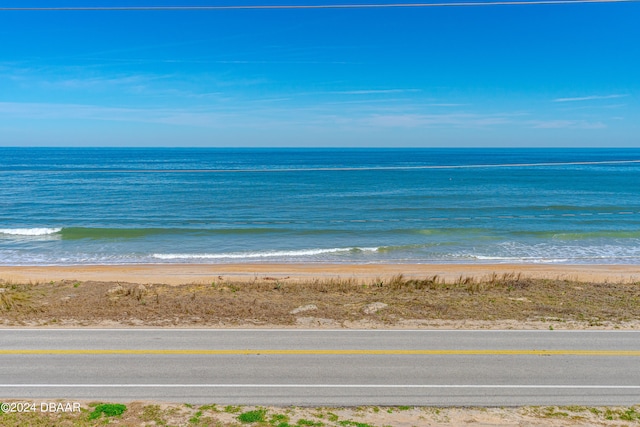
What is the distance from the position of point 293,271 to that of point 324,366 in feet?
53.8

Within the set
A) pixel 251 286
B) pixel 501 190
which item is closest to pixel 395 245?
pixel 251 286

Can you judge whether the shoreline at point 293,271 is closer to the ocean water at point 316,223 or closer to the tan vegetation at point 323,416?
the ocean water at point 316,223

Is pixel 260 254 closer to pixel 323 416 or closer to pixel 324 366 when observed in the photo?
pixel 324 366

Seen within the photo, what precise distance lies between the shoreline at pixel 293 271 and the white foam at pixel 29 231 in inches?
414

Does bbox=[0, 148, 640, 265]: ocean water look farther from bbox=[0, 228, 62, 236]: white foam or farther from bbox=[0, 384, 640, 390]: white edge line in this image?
bbox=[0, 384, 640, 390]: white edge line

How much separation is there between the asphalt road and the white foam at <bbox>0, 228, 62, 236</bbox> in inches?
1096

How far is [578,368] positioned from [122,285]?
16.5 metres

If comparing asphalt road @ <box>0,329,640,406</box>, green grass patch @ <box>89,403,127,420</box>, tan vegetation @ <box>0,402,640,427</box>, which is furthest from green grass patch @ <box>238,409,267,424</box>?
green grass patch @ <box>89,403,127,420</box>

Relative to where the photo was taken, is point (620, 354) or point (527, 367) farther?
point (620, 354)

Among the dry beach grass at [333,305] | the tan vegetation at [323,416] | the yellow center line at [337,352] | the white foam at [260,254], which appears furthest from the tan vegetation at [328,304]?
the white foam at [260,254]

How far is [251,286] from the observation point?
20.9 meters

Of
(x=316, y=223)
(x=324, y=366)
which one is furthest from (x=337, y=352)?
(x=316, y=223)

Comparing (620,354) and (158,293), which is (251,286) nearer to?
(158,293)

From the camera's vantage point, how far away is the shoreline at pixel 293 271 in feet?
84.4
